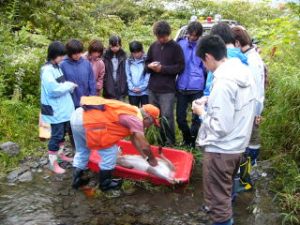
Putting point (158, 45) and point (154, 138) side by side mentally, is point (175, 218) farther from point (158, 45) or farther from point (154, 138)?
point (158, 45)

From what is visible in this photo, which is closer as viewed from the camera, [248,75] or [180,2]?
[248,75]

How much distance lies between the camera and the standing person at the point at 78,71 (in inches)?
212

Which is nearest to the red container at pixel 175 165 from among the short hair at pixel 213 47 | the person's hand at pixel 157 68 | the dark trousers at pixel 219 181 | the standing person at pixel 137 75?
the standing person at pixel 137 75

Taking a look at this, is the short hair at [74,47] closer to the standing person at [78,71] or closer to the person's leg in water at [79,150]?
the standing person at [78,71]

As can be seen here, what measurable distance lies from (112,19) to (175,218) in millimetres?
7339

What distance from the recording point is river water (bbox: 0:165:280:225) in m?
4.52

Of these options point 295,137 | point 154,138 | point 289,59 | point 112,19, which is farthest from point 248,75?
point 112,19

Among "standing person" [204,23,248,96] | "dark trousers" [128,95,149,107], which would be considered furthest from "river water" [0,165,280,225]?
"standing person" [204,23,248,96]

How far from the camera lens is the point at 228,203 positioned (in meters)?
3.59

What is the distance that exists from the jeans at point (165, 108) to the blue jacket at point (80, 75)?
2.96 feet

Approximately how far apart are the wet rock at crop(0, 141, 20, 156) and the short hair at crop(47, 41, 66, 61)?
1625mm

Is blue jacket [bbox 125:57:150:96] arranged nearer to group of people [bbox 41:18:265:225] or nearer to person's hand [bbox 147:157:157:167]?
group of people [bbox 41:18:265:225]

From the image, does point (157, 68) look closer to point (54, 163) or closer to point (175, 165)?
point (175, 165)

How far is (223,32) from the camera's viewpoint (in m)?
4.23
